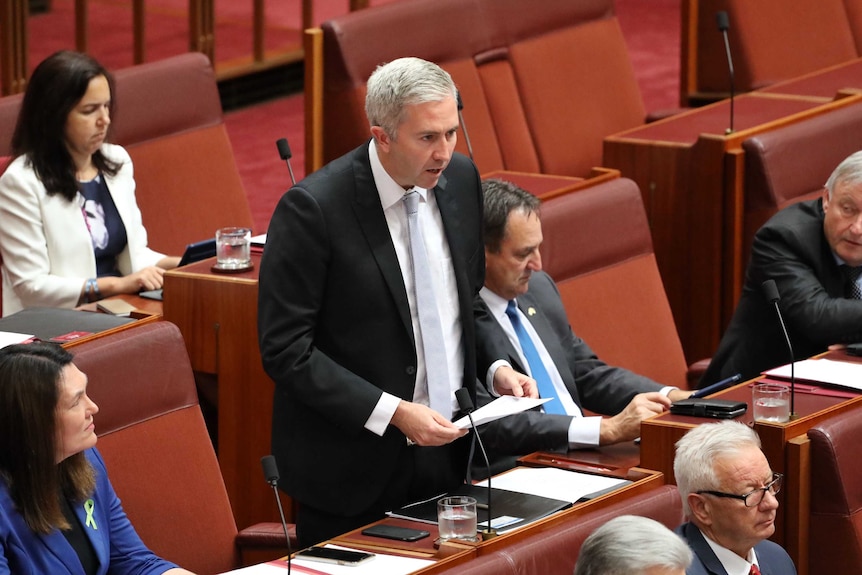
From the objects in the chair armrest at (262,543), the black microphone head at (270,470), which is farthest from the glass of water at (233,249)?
the black microphone head at (270,470)

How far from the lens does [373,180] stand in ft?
4.73

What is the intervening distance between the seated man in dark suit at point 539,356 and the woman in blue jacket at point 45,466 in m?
0.44

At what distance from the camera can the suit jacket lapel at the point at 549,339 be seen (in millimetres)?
1774

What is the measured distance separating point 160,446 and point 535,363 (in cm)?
43

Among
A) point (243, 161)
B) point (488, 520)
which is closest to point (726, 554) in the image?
point (488, 520)

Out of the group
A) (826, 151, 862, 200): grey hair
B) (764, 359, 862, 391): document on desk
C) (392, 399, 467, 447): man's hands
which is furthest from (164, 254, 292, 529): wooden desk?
(826, 151, 862, 200): grey hair

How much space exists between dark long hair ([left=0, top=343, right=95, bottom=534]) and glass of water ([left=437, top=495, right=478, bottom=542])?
12.7 inches

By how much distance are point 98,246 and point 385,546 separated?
3.17 ft

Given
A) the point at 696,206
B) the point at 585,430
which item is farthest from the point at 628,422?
the point at 696,206

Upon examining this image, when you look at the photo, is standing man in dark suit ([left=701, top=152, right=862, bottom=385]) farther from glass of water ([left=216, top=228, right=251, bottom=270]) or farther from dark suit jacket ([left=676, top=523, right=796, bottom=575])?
glass of water ([left=216, top=228, right=251, bottom=270])

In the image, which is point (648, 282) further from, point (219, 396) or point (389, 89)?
point (389, 89)

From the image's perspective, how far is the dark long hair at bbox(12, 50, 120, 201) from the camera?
2.11 meters

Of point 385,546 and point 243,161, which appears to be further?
point 243,161

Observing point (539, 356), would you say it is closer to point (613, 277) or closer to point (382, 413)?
point (382, 413)
